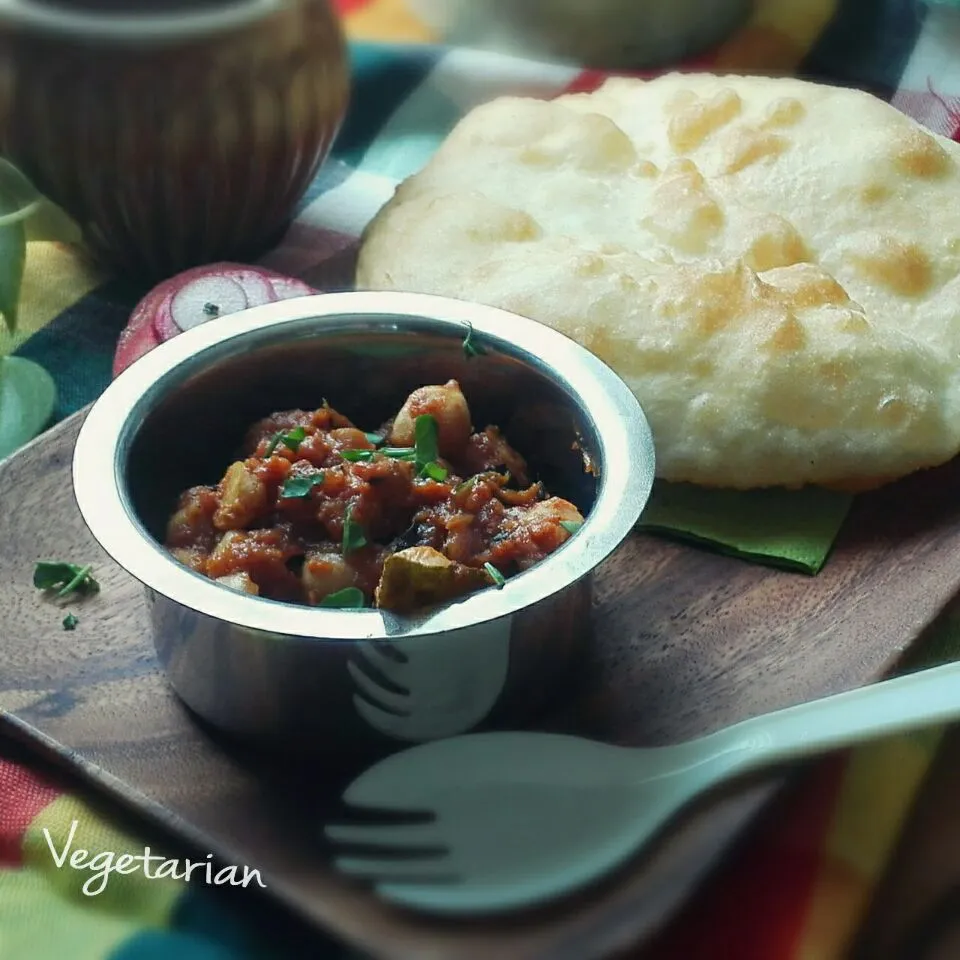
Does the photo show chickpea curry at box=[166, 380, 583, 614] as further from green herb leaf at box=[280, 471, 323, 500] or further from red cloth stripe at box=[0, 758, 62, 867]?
red cloth stripe at box=[0, 758, 62, 867]

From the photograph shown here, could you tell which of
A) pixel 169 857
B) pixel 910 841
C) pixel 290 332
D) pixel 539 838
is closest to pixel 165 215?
pixel 290 332

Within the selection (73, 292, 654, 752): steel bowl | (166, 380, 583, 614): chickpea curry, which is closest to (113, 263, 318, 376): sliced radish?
(73, 292, 654, 752): steel bowl

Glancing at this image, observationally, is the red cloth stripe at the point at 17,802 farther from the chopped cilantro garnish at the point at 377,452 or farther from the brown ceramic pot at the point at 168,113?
the brown ceramic pot at the point at 168,113

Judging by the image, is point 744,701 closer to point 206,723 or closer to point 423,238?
point 206,723

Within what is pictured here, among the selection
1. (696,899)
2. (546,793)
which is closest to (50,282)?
(546,793)

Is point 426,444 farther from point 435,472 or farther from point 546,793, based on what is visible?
point 546,793

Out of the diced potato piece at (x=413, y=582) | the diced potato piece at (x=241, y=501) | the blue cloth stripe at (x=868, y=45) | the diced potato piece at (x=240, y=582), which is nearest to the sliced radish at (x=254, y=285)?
the diced potato piece at (x=241, y=501)
